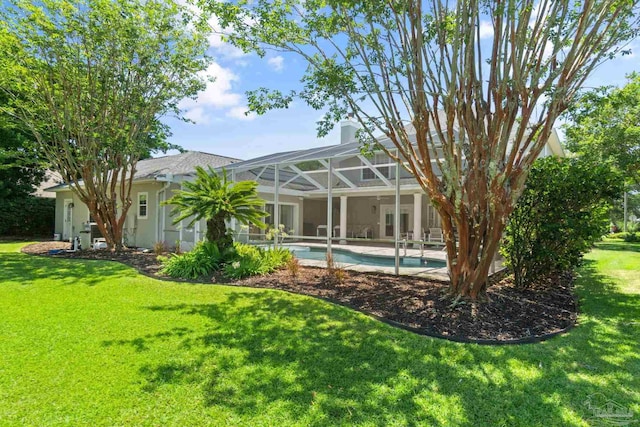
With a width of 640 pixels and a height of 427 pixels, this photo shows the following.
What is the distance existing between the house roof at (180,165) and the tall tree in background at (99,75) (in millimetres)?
1490

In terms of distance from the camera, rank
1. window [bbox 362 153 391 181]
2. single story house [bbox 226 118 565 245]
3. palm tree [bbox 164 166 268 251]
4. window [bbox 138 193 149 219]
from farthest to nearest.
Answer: window [bbox 362 153 391 181], window [bbox 138 193 149 219], single story house [bbox 226 118 565 245], palm tree [bbox 164 166 268 251]

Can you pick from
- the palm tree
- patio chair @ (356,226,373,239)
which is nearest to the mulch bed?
the palm tree

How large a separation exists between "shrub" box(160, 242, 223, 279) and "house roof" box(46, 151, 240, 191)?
6.05m

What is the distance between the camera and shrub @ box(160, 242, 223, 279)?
935cm

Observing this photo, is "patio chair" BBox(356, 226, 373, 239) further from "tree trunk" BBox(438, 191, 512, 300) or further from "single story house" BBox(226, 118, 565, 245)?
"tree trunk" BBox(438, 191, 512, 300)

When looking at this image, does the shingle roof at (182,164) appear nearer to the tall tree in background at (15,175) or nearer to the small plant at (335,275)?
the tall tree in background at (15,175)

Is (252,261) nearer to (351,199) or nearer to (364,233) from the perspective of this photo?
(364,233)

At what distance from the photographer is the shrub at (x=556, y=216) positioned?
22.7 feet

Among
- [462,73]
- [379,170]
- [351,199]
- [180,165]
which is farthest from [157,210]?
[462,73]

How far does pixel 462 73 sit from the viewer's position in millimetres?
5980

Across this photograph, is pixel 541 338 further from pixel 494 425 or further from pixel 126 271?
pixel 126 271

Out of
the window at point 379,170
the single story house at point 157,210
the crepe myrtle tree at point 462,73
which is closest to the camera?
the crepe myrtle tree at point 462,73

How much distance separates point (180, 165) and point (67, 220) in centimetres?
960

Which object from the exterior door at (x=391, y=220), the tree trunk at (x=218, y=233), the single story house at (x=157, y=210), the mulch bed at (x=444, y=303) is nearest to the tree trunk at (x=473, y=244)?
the mulch bed at (x=444, y=303)
